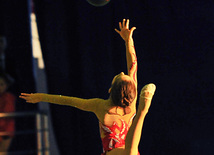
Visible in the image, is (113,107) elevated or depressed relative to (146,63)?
depressed

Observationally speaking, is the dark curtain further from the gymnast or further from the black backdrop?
the gymnast

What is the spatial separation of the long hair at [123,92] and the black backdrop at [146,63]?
1213 millimetres

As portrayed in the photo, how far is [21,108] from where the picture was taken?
122 inches

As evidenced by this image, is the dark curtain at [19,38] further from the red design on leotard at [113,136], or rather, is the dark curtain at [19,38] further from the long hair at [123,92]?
the long hair at [123,92]

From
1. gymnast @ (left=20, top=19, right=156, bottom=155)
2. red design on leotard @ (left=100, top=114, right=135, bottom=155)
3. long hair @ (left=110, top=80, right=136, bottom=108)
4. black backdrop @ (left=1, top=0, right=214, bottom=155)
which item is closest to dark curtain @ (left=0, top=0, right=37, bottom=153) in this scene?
black backdrop @ (left=1, top=0, right=214, bottom=155)

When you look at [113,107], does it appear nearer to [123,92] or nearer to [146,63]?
[123,92]

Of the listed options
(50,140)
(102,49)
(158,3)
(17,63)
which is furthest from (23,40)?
(158,3)

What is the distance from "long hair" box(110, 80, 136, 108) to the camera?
183 cm

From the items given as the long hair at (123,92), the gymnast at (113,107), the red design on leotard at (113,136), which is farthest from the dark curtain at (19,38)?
the long hair at (123,92)

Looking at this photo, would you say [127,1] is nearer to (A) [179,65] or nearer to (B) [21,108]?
(A) [179,65]

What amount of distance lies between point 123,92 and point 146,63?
1.38 meters

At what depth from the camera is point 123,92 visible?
183 cm

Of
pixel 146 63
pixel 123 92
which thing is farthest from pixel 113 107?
pixel 146 63

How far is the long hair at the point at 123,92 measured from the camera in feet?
5.99
